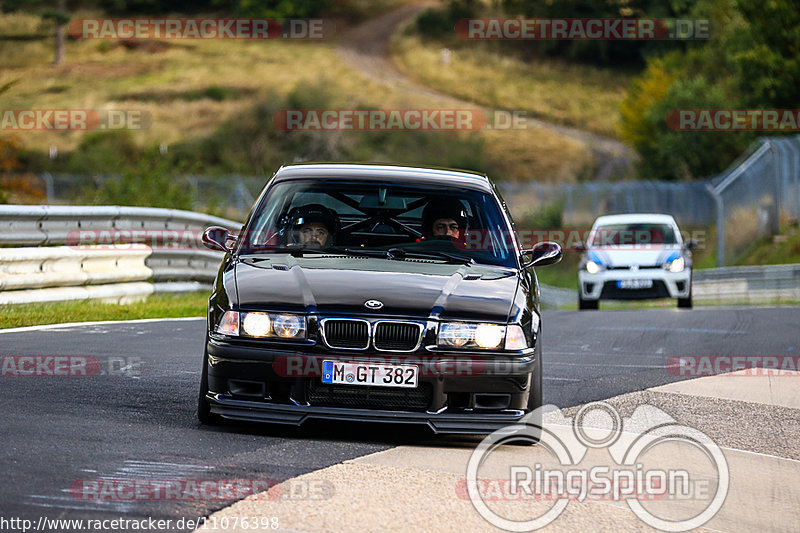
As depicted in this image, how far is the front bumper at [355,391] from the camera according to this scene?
6582mm

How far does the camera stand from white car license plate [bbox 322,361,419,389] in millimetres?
6562

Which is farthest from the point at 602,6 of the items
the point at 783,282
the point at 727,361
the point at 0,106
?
the point at 727,361

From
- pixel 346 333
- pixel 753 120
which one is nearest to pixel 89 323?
pixel 346 333

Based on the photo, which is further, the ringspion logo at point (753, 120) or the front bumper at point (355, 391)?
the ringspion logo at point (753, 120)

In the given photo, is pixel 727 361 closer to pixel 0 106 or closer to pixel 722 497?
pixel 722 497

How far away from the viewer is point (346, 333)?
6.61 metres

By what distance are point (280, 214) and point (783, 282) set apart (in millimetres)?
19029

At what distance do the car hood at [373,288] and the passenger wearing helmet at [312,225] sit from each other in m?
0.41

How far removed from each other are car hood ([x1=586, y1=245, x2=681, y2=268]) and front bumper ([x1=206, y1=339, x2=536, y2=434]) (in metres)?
14.3

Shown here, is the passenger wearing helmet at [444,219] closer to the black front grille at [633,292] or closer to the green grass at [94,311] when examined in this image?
the green grass at [94,311]

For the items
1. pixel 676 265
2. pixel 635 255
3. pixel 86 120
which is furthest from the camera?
pixel 86 120

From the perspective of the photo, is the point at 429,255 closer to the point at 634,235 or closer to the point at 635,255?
the point at 635,255

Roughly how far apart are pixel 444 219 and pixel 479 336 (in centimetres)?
158

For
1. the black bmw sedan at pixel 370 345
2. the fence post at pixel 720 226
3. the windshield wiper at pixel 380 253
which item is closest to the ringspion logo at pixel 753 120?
the fence post at pixel 720 226
